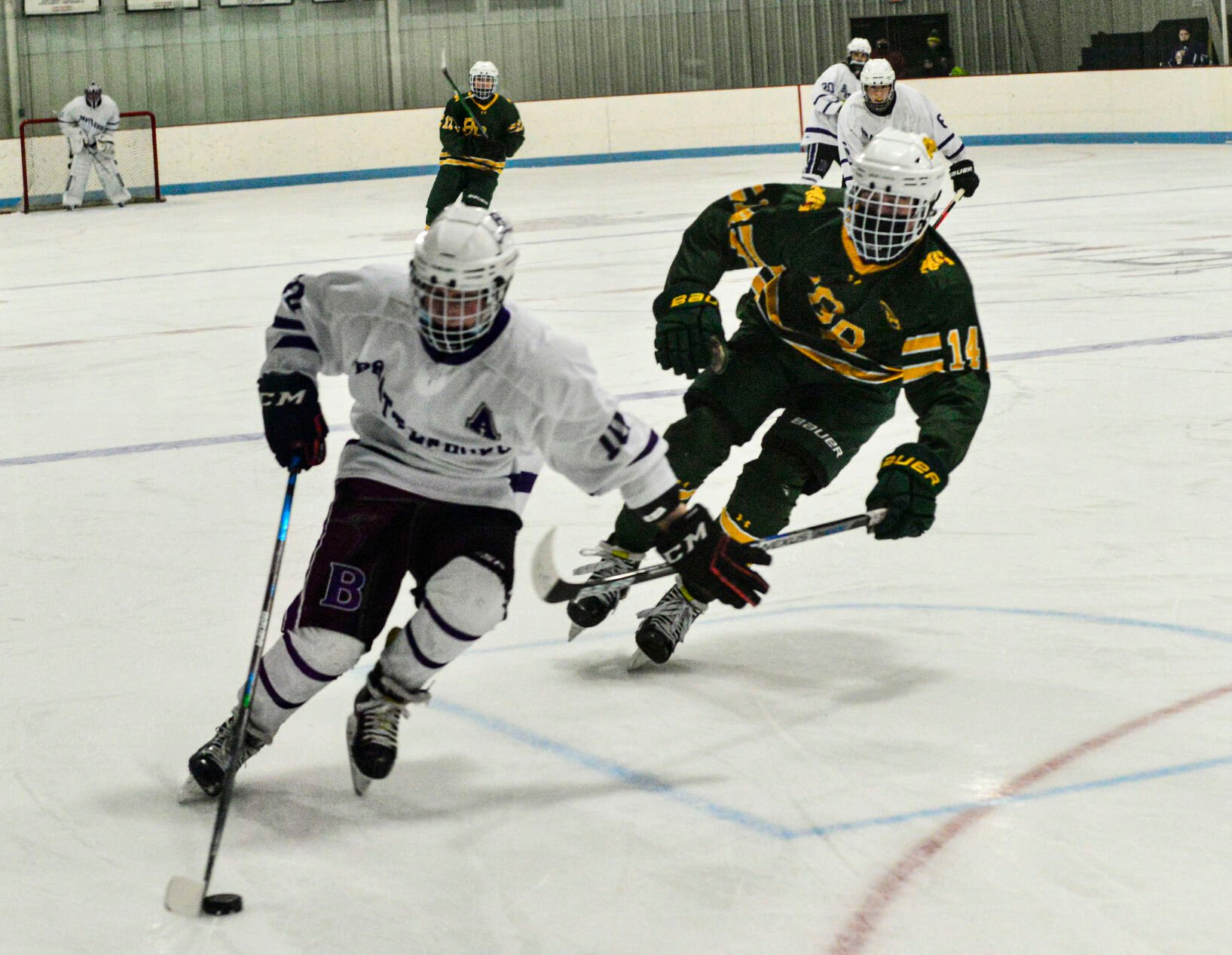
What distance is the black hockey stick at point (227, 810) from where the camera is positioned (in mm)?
2184

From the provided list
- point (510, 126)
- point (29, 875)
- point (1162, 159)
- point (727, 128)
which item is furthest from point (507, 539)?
point (727, 128)

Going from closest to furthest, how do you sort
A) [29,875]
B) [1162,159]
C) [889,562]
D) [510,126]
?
[29,875] < [889,562] < [510,126] < [1162,159]

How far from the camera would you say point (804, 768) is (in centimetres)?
268

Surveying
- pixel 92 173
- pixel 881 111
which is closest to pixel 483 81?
pixel 881 111

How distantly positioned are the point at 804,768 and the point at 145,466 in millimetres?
2976

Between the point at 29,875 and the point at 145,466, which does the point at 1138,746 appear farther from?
the point at 145,466

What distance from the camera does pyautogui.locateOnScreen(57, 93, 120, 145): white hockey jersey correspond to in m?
17.2

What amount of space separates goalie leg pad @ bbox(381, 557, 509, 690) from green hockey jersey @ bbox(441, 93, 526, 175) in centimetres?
935

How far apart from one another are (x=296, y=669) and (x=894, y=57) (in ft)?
60.0

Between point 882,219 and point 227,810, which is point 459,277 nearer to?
point 227,810

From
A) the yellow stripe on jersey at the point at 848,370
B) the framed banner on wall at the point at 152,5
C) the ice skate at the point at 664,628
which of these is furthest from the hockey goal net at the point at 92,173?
the ice skate at the point at 664,628

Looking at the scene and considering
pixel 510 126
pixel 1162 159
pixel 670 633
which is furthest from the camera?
pixel 1162 159

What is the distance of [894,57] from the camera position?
64.4 feet

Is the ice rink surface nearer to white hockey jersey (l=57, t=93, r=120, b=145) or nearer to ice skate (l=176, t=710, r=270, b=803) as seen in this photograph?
ice skate (l=176, t=710, r=270, b=803)
